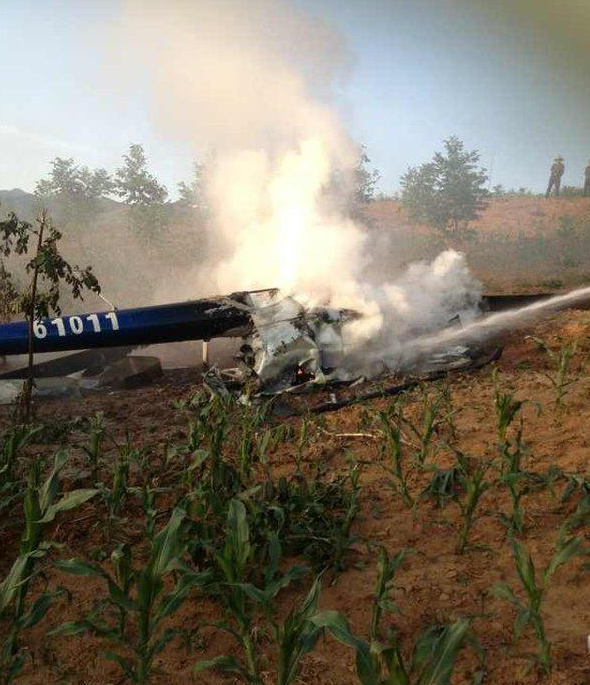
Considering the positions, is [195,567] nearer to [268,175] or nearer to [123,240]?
[268,175]

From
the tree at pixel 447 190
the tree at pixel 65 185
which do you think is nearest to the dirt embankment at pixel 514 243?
the tree at pixel 447 190

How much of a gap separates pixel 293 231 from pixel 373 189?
2832 cm

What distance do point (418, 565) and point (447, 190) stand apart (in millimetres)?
43925

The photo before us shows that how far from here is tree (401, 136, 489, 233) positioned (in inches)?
1660

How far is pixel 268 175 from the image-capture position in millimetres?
10805

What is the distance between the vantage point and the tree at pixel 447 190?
42.2 metres

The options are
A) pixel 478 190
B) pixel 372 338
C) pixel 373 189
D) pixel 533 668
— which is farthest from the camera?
pixel 478 190

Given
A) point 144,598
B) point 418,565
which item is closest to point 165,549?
point 144,598

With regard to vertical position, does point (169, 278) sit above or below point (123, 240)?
below

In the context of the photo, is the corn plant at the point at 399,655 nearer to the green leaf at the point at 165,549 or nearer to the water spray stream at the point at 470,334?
the green leaf at the point at 165,549

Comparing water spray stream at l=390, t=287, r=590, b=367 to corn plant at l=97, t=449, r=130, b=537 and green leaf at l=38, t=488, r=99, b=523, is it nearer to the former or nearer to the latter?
corn plant at l=97, t=449, r=130, b=537

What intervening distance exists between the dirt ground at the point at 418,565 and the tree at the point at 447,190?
3922 cm

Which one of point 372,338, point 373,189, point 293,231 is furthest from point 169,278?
point 372,338

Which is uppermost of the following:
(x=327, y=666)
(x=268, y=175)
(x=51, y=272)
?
(x=268, y=175)
